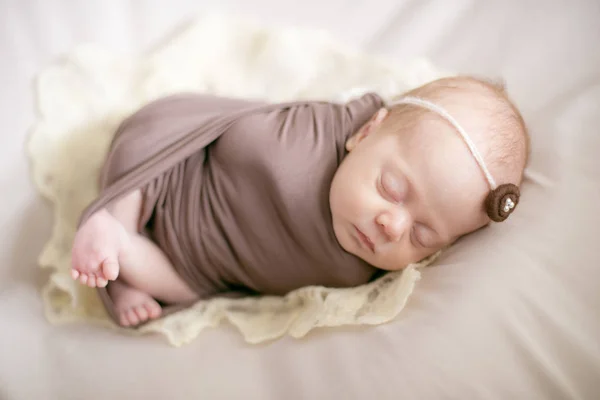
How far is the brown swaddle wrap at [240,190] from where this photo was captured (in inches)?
34.8

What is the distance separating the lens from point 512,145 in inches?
32.1

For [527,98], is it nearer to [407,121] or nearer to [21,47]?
[407,121]

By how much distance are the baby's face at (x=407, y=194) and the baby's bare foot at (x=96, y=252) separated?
0.36 meters

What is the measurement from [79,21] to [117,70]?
0.13m

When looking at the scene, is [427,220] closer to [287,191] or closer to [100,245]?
[287,191]

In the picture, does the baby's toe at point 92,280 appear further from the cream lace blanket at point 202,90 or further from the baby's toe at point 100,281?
the cream lace blanket at point 202,90

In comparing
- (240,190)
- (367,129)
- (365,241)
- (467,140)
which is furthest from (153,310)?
(467,140)

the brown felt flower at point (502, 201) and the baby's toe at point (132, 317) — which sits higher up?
the brown felt flower at point (502, 201)

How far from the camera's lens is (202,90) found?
3.96 ft

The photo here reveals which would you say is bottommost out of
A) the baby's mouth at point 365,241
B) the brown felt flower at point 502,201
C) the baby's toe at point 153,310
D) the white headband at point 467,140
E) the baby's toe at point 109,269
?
the baby's toe at point 153,310

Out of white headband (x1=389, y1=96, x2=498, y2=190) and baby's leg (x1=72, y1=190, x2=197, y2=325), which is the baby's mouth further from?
baby's leg (x1=72, y1=190, x2=197, y2=325)

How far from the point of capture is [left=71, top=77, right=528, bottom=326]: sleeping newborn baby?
2.57 ft

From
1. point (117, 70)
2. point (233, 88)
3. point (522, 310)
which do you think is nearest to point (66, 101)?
point (117, 70)

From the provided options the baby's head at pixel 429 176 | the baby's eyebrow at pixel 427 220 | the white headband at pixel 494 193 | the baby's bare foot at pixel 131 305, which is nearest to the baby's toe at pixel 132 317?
the baby's bare foot at pixel 131 305
